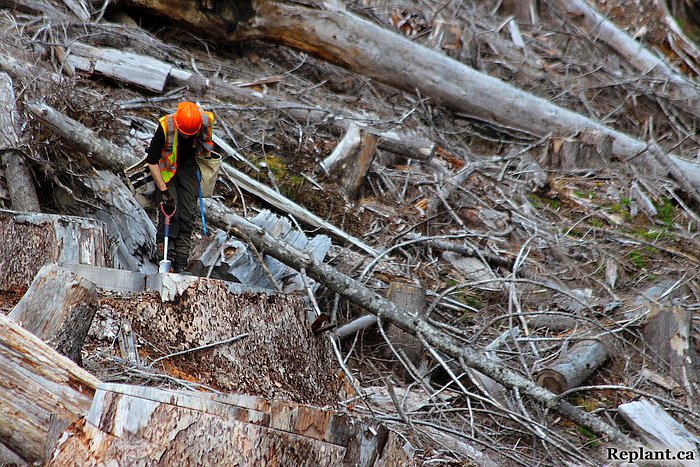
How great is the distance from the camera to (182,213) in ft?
20.0

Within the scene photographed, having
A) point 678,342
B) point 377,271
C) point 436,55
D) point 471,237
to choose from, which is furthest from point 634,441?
point 436,55

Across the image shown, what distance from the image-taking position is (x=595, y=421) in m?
5.40

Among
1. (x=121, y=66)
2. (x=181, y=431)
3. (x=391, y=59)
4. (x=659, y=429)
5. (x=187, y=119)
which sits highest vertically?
(x=181, y=431)

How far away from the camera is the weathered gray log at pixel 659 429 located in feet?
16.2

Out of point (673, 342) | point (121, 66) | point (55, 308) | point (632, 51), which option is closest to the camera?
point (55, 308)

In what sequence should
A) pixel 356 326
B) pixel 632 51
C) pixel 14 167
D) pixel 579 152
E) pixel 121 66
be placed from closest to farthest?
pixel 14 167, pixel 356 326, pixel 121 66, pixel 579 152, pixel 632 51

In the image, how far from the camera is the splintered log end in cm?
604

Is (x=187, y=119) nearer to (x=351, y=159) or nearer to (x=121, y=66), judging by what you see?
(x=351, y=159)

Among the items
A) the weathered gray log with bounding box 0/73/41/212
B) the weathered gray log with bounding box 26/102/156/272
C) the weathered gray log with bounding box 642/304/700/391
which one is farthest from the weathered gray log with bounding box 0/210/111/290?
the weathered gray log with bounding box 642/304/700/391

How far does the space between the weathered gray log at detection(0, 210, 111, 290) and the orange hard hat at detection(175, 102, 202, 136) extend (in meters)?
1.11

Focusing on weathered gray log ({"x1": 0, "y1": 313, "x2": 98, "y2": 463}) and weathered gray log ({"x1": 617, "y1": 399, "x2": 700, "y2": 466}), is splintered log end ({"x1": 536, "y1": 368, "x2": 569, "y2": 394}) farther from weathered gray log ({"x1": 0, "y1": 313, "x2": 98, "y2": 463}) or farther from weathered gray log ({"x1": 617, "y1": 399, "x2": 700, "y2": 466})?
weathered gray log ({"x1": 0, "y1": 313, "x2": 98, "y2": 463})

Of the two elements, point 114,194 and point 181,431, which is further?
point 114,194

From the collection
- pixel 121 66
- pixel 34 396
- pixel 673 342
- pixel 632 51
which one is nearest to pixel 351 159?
pixel 121 66

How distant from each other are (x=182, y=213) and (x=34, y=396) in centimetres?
334
